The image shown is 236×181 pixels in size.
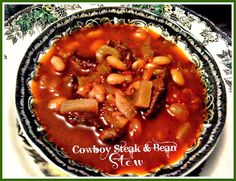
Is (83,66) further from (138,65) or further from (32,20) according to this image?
(32,20)

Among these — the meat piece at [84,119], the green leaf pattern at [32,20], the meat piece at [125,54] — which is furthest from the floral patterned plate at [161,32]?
the meat piece at [125,54]

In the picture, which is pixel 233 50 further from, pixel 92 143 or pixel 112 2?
pixel 92 143

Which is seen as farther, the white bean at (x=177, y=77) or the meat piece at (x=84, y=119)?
the white bean at (x=177, y=77)

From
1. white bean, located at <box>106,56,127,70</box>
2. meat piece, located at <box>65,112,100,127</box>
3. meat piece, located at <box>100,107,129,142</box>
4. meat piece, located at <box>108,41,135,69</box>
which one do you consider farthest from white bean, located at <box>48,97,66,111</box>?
meat piece, located at <box>108,41,135,69</box>

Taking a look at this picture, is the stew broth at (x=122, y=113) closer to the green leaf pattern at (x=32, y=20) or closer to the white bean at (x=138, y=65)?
the white bean at (x=138, y=65)

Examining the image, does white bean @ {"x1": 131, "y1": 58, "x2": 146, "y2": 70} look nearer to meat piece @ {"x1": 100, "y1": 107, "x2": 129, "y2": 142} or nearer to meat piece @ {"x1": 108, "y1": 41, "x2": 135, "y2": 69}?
meat piece @ {"x1": 108, "y1": 41, "x2": 135, "y2": 69}

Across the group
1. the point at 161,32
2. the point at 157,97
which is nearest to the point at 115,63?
the point at 157,97
